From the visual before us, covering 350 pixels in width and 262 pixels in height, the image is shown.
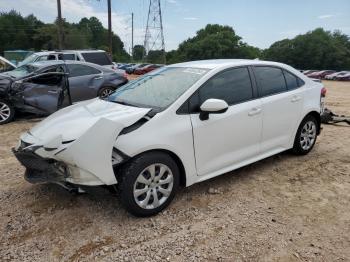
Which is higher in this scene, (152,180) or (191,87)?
(191,87)

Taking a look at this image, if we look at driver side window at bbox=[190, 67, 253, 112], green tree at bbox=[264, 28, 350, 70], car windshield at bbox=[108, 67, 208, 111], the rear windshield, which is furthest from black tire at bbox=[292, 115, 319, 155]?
green tree at bbox=[264, 28, 350, 70]

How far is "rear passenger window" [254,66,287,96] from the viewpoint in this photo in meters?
4.66

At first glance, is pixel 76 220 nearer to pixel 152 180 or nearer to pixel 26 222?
pixel 26 222

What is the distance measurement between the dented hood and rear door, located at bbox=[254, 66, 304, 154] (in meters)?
1.73

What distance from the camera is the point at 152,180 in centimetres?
356

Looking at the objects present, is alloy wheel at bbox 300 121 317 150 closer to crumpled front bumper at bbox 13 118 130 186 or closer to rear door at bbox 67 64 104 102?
crumpled front bumper at bbox 13 118 130 186

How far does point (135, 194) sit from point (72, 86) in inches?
251

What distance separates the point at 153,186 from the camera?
141 inches

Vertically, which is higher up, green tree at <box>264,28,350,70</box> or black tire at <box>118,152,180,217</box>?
green tree at <box>264,28,350,70</box>

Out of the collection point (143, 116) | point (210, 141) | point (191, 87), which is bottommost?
point (210, 141)

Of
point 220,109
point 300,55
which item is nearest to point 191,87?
point 220,109

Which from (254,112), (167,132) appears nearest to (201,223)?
(167,132)

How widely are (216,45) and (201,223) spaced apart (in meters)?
77.1

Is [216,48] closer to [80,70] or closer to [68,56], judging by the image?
[68,56]
